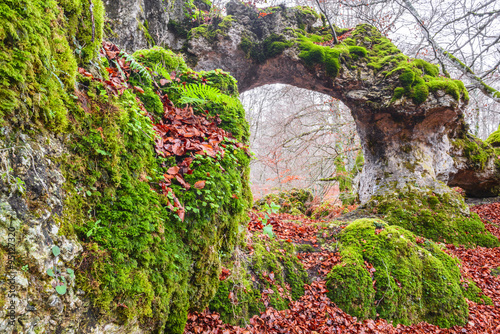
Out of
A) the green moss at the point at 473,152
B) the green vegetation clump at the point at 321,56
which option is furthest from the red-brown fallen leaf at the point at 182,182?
the green moss at the point at 473,152

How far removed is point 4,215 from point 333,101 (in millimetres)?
12065

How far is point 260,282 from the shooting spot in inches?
137

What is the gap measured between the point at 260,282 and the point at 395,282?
2.40 metres

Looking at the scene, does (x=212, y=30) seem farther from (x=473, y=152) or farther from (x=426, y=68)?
(x=473, y=152)

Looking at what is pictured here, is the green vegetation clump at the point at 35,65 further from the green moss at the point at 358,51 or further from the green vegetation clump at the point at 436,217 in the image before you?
the green moss at the point at 358,51

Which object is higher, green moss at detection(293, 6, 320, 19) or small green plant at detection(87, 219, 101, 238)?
green moss at detection(293, 6, 320, 19)

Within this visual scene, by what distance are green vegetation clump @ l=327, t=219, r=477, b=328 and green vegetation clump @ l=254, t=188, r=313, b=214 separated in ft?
14.1

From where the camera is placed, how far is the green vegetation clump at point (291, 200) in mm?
9039

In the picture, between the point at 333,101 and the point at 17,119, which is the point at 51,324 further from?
the point at 333,101

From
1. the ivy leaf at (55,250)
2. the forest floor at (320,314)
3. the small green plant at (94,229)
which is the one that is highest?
the small green plant at (94,229)

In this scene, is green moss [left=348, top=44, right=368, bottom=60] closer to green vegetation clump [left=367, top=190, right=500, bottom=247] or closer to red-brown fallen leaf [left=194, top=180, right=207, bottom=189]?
green vegetation clump [left=367, top=190, right=500, bottom=247]

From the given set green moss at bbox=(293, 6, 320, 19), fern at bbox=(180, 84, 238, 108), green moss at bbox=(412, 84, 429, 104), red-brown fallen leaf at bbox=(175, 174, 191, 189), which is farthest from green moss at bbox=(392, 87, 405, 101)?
red-brown fallen leaf at bbox=(175, 174, 191, 189)

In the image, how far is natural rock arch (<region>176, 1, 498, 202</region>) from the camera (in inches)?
291

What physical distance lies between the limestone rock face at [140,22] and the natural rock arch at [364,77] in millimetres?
876
